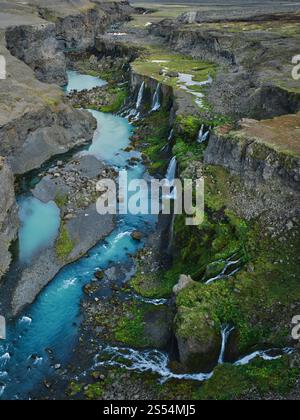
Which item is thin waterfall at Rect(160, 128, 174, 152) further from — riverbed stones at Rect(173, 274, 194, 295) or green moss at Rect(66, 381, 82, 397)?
green moss at Rect(66, 381, 82, 397)

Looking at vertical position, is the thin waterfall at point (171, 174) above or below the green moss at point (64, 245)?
above

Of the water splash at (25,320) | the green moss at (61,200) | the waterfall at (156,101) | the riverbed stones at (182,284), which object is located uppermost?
the waterfall at (156,101)

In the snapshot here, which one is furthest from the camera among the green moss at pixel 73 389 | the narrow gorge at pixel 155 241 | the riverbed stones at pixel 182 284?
the riverbed stones at pixel 182 284

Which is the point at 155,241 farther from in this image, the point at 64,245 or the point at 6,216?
the point at 6,216

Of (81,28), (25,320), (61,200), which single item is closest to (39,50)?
(81,28)

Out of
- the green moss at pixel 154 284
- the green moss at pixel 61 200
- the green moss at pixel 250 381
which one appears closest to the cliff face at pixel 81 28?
the green moss at pixel 61 200

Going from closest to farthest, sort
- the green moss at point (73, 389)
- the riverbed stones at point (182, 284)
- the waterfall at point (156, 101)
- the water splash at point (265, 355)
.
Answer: the water splash at point (265, 355)
the green moss at point (73, 389)
the riverbed stones at point (182, 284)
the waterfall at point (156, 101)

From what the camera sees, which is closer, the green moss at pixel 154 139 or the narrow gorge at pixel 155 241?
the narrow gorge at pixel 155 241

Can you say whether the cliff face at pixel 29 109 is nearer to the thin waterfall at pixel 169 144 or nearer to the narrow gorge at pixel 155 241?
the narrow gorge at pixel 155 241
